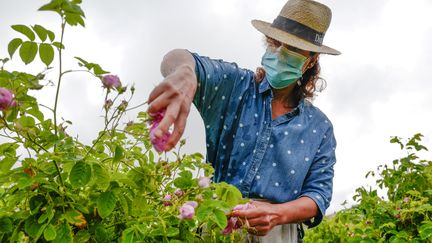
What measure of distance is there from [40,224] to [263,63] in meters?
1.26

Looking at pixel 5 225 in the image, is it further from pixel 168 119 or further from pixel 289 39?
pixel 289 39

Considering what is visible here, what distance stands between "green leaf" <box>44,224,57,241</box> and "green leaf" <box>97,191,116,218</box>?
4.8 inches

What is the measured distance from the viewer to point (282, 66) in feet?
8.28

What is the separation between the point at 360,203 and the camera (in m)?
4.86

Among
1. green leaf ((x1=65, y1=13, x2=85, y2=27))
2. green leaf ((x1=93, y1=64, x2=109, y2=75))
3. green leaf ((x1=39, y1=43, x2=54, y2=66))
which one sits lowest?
green leaf ((x1=93, y1=64, x2=109, y2=75))

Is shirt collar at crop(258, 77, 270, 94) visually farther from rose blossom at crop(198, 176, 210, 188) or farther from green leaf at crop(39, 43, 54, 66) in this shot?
green leaf at crop(39, 43, 54, 66)

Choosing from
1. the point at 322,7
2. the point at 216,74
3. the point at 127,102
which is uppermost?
the point at 322,7

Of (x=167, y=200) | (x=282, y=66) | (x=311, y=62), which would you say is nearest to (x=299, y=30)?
(x=311, y=62)

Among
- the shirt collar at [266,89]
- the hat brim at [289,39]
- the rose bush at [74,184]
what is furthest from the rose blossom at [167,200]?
the hat brim at [289,39]

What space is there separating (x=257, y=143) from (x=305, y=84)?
1.80 ft

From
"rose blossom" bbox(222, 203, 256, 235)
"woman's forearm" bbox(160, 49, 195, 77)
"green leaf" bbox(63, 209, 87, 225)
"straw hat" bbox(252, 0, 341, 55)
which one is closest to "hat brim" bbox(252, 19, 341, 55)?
"straw hat" bbox(252, 0, 341, 55)

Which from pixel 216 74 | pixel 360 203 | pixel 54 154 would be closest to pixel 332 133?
pixel 216 74

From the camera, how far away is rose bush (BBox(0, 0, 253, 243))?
159 centimetres

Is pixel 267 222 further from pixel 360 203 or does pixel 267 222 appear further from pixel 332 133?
pixel 360 203
